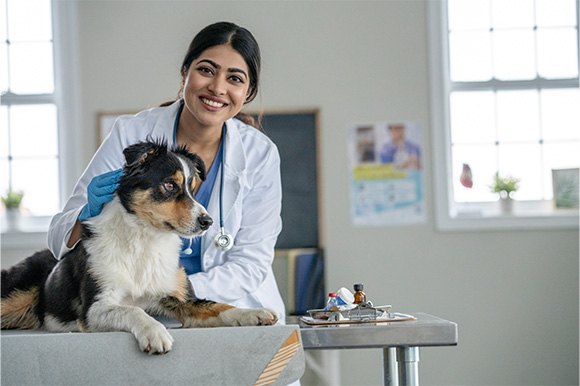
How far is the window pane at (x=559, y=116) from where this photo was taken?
3.85 meters

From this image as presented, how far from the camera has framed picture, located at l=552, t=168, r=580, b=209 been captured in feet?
12.2

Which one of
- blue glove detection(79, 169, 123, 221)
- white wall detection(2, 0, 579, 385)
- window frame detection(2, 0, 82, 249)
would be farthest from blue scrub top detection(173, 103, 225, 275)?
window frame detection(2, 0, 82, 249)

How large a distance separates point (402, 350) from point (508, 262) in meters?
2.70

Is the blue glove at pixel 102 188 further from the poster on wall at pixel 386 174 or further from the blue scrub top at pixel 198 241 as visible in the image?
the poster on wall at pixel 386 174

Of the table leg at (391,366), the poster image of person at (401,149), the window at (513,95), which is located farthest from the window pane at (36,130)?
the table leg at (391,366)

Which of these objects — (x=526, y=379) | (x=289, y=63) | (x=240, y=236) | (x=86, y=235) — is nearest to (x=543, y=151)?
(x=526, y=379)

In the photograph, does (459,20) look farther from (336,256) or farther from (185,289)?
(185,289)

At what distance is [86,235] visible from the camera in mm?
1323

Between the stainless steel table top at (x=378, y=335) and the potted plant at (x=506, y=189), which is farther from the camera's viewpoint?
the potted plant at (x=506, y=189)

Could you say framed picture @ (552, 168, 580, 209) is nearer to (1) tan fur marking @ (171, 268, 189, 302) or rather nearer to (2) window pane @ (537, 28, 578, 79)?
(2) window pane @ (537, 28, 578, 79)

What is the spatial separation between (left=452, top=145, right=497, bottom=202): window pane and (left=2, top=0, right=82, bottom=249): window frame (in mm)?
2366

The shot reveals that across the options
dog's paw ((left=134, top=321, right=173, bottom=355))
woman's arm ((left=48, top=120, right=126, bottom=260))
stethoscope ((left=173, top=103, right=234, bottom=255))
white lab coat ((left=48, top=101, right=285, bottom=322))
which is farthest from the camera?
white lab coat ((left=48, top=101, right=285, bottom=322))

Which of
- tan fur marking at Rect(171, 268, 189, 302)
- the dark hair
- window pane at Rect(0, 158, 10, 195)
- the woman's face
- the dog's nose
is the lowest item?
tan fur marking at Rect(171, 268, 189, 302)

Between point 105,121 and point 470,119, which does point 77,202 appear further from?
point 470,119
